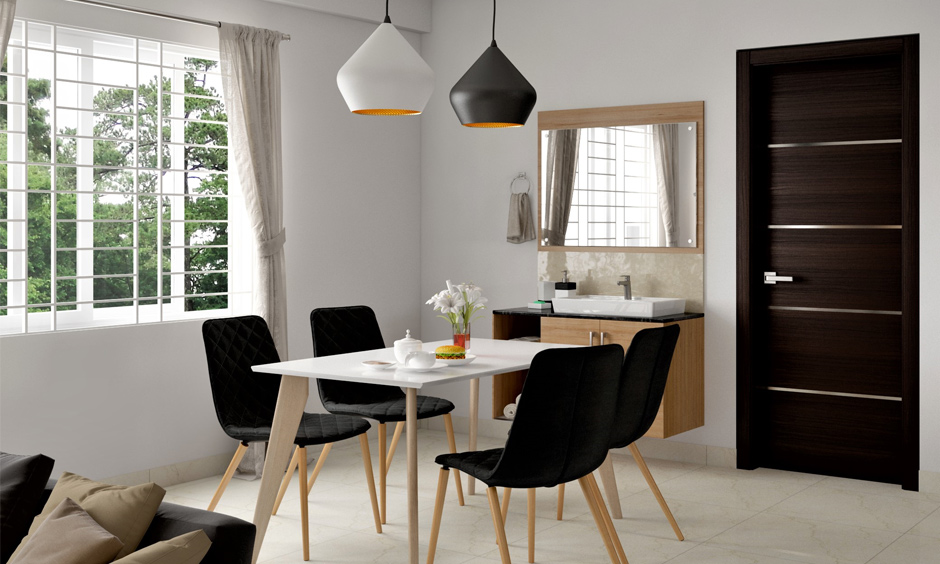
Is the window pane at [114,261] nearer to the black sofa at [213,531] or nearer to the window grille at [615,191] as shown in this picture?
the window grille at [615,191]

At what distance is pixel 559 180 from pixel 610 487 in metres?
2.19

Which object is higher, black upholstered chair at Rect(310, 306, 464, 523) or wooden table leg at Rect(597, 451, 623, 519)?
black upholstered chair at Rect(310, 306, 464, 523)

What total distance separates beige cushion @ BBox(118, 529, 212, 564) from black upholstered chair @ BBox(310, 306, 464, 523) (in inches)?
91.1

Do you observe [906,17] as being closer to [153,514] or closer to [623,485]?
[623,485]

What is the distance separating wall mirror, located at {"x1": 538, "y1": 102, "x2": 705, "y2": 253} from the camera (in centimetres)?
538

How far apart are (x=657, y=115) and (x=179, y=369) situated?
290 cm

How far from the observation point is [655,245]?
5.51 meters

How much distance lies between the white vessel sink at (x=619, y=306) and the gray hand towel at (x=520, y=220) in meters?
0.61

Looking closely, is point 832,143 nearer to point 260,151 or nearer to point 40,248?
point 260,151

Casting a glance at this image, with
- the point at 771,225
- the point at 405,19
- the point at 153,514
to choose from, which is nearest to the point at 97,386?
the point at 153,514

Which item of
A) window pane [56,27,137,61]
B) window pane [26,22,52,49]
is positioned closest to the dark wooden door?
window pane [56,27,137,61]

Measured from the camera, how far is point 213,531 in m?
2.13

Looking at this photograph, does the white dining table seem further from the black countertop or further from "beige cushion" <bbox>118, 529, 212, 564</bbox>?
"beige cushion" <bbox>118, 529, 212, 564</bbox>

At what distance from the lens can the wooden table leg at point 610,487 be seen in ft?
13.9
